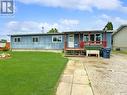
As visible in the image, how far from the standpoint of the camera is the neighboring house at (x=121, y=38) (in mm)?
39978

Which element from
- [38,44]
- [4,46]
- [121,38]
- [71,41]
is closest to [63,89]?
[71,41]

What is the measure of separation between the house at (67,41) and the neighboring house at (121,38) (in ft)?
32.0

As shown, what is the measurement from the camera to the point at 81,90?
8344 mm

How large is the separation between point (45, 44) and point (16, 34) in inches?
207

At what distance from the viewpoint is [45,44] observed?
36.5 meters

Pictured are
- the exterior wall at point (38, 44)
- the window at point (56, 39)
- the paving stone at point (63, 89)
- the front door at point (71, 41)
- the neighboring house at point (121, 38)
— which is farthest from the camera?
the neighboring house at point (121, 38)

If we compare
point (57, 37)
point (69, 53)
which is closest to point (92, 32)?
point (69, 53)

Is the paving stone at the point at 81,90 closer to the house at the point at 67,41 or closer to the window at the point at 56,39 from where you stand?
the house at the point at 67,41

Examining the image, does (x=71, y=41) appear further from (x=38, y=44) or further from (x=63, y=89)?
(x=63, y=89)

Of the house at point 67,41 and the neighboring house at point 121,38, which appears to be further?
the neighboring house at point 121,38

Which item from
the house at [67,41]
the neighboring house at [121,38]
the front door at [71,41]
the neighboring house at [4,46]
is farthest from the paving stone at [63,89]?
the neighboring house at [121,38]

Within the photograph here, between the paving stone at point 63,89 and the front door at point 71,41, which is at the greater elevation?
the front door at point 71,41

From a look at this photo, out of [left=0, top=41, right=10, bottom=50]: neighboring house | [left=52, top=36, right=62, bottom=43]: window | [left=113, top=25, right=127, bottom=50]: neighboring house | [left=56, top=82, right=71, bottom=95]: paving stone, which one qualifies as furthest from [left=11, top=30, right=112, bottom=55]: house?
[left=56, top=82, right=71, bottom=95]: paving stone

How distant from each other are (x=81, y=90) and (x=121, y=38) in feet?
113
